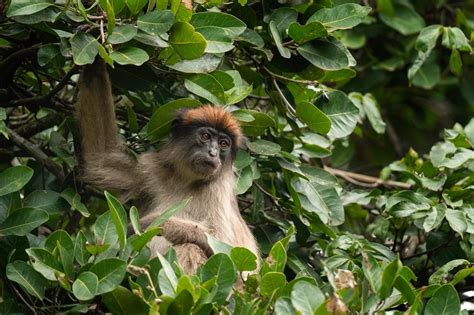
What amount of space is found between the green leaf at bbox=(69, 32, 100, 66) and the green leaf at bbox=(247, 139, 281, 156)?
1820mm

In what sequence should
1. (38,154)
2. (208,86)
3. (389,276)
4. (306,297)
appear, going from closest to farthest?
(306,297)
(389,276)
(208,86)
(38,154)

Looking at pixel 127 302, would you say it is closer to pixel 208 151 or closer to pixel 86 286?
pixel 86 286

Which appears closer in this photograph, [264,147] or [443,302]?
[443,302]

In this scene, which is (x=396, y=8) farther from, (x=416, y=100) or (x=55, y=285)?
(x=55, y=285)

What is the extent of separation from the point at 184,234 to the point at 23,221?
1.49 meters

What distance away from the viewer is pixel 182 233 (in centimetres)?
786

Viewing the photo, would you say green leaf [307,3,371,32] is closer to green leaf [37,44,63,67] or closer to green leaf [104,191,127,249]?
green leaf [37,44,63,67]

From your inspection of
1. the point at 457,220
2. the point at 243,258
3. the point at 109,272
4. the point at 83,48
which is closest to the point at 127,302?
the point at 109,272

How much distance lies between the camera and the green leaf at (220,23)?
7.27m

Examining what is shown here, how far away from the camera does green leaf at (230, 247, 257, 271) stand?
6.08m

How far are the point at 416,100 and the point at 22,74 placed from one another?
6385 millimetres

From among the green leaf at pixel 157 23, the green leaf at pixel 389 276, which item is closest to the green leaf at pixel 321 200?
the green leaf at pixel 157 23

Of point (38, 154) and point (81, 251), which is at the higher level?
point (81, 251)

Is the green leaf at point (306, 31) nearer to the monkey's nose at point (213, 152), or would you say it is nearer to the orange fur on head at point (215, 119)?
the orange fur on head at point (215, 119)
